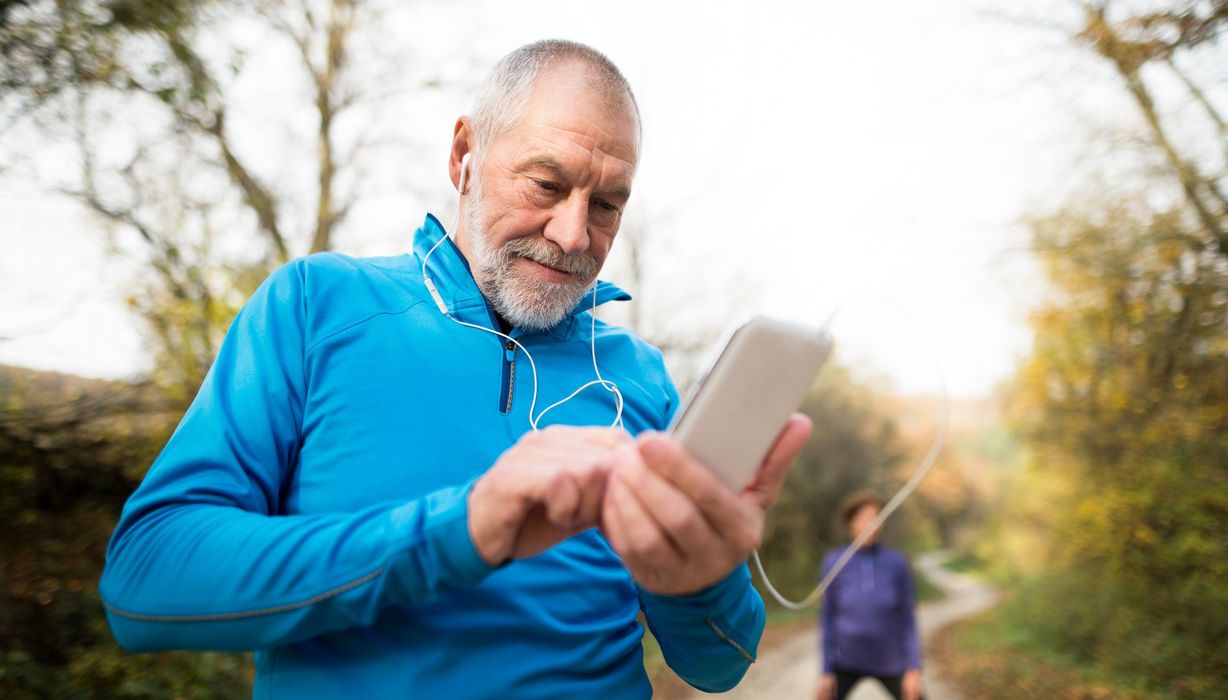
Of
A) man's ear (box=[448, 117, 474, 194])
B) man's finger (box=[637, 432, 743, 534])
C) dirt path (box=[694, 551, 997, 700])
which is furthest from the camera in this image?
dirt path (box=[694, 551, 997, 700])

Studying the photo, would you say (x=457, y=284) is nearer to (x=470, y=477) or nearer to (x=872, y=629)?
(x=470, y=477)

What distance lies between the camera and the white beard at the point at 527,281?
5.85 ft

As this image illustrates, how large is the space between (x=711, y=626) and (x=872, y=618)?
5913mm

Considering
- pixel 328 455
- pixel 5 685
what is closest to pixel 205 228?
pixel 5 685

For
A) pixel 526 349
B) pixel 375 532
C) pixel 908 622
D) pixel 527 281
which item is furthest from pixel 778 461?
pixel 908 622

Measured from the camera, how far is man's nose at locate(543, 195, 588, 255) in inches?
70.2

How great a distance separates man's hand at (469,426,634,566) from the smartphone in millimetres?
117

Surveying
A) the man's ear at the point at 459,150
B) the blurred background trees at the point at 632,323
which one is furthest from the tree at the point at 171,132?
the man's ear at the point at 459,150

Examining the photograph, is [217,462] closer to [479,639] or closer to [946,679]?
[479,639]

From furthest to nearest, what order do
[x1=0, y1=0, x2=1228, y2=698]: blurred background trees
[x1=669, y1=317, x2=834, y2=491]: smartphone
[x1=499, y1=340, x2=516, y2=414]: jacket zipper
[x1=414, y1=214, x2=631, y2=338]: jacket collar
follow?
[x1=0, y1=0, x2=1228, y2=698]: blurred background trees < [x1=414, y1=214, x2=631, y2=338]: jacket collar < [x1=499, y1=340, x2=516, y2=414]: jacket zipper < [x1=669, y1=317, x2=834, y2=491]: smartphone

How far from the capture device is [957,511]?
4894cm

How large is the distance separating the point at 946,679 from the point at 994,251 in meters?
8.18

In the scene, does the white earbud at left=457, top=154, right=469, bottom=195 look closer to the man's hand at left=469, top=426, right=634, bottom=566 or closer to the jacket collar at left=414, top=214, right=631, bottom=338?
the jacket collar at left=414, top=214, right=631, bottom=338

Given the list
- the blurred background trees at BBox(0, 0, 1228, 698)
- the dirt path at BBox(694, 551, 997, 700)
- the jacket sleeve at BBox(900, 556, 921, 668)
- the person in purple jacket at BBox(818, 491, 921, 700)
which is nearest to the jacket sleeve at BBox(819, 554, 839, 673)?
the person in purple jacket at BBox(818, 491, 921, 700)
